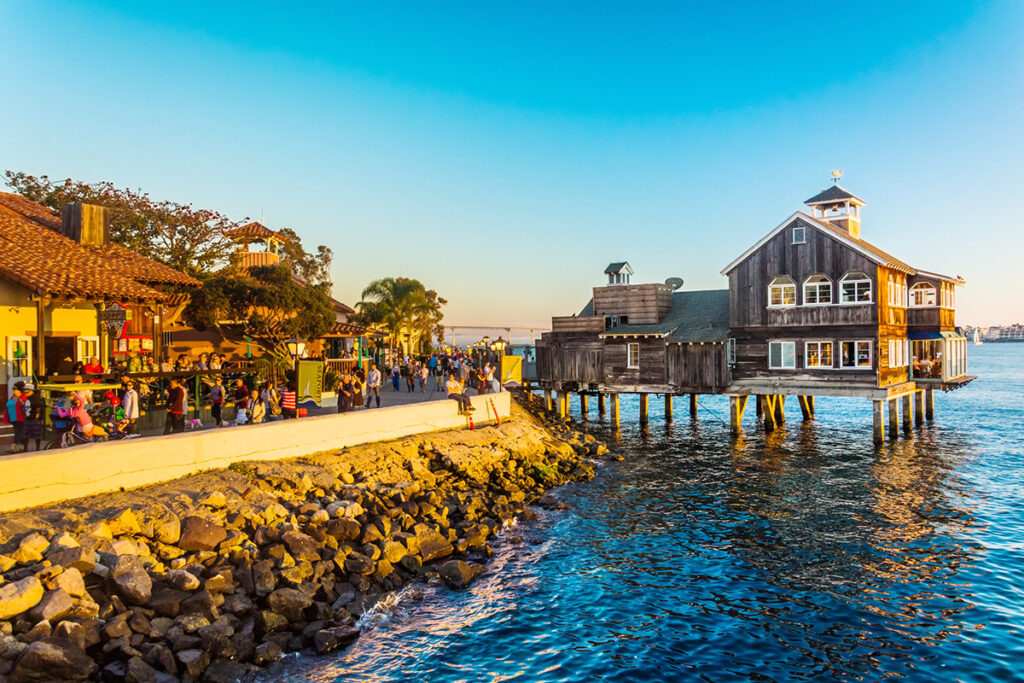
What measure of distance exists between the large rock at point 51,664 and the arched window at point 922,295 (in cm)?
4131

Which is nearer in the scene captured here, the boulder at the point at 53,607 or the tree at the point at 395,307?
the boulder at the point at 53,607

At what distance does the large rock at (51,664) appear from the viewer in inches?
385

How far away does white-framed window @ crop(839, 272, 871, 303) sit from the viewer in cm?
3375

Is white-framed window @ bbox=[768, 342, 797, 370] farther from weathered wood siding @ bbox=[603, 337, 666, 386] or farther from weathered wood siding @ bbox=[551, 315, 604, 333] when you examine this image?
weathered wood siding @ bbox=[551, 315, 604, 333]

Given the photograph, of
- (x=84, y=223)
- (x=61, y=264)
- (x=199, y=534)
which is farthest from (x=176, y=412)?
(x=84, y=223)

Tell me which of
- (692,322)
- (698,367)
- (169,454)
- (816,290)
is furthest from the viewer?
(692,322)

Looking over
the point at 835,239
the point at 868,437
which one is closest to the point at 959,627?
the point at 835,239

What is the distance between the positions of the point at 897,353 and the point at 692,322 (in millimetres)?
11096

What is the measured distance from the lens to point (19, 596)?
427 inches

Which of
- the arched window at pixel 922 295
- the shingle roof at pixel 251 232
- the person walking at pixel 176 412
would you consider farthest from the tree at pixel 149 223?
the arched window at pixel 922 295

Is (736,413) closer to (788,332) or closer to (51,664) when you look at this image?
(788,332)

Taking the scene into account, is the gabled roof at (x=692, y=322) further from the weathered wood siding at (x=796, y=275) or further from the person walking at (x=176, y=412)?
the person walking at (x=176, y=412)

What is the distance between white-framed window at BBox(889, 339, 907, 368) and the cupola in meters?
7.06

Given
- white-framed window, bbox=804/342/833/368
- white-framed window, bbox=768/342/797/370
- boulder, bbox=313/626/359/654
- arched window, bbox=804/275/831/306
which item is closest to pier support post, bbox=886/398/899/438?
white-framed window, bbox=804/342/833/368
